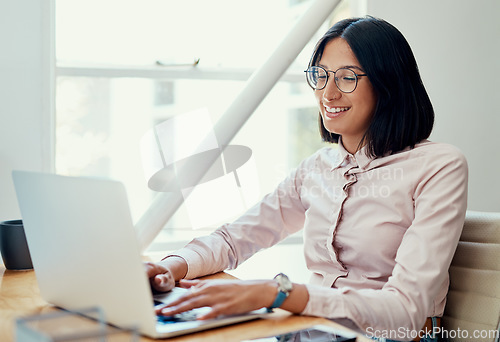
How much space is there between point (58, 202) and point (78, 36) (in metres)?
1.32

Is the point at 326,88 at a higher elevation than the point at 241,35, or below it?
below

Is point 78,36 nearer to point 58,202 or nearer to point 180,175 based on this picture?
point 180,175

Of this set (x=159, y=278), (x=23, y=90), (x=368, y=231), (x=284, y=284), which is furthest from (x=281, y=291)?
(x=23, y=90)

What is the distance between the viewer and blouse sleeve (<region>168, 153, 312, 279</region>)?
1473 mm

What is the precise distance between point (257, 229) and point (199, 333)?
0.73m

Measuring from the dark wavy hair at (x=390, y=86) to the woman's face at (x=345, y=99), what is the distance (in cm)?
2

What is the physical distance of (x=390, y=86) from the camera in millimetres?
1443

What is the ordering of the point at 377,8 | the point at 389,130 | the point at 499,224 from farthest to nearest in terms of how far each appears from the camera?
the point at 377,8, the point at 389,130, the point at 499,224

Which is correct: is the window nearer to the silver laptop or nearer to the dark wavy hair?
the dark wavy hair

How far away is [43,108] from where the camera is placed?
1.93 meters

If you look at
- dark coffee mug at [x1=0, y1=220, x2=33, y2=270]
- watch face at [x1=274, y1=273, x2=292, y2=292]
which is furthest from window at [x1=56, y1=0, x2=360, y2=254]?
watch face at [x1=274, y1=273, x2=292, y2=292]

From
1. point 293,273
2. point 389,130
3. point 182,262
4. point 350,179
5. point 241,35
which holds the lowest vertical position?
point 293,273

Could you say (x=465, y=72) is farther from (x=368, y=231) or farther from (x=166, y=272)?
(x=166, y=272)

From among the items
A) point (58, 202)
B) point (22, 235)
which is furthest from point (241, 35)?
point (58, 202)
